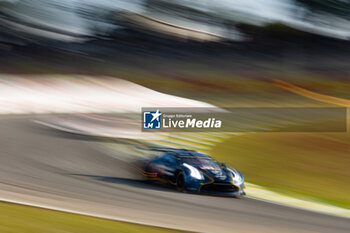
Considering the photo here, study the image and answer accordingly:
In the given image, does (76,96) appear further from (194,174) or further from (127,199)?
(127,199)

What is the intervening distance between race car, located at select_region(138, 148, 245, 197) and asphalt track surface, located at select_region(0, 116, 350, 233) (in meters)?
0.17

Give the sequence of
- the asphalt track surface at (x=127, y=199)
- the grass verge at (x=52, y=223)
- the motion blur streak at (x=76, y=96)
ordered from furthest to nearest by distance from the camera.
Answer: the motion blur streak at (x=76, y=96) < the asphalt track surface at (x=127, y=199) < the grass verge at (x=52, y=223)

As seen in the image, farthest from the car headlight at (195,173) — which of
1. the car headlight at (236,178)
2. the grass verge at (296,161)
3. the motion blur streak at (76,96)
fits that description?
the motion blur streak at (76,96)

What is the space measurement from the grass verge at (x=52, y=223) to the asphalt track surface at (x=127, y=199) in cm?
50

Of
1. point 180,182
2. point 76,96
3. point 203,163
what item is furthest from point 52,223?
point 76,96

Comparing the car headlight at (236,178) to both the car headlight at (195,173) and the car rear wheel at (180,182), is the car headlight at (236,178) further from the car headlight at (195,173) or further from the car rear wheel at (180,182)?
the car rear wheel at (180,182)

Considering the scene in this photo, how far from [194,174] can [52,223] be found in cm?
314

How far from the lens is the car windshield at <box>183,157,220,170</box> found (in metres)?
7.61

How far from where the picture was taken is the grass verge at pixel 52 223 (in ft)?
14.5

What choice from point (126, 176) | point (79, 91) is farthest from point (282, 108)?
point (126, 176)

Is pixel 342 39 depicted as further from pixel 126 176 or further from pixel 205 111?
pixel 126 176

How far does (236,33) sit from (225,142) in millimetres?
13386

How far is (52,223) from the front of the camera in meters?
4.68

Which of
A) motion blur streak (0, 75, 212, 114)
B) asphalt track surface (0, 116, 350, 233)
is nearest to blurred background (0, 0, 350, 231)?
motion blur streak (0, 75, 212, 114)
